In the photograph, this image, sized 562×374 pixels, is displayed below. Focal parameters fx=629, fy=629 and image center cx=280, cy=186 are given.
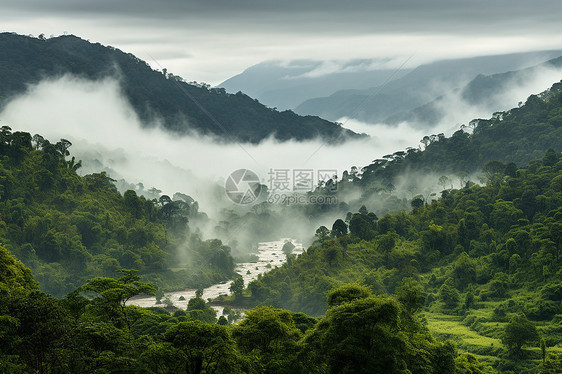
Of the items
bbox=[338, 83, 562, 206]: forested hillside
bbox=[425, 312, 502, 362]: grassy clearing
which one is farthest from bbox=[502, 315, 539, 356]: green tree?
bbox=[338, 83, 562, 206]: forested hillside

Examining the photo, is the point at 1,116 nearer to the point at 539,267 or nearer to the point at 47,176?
the point at 47,176

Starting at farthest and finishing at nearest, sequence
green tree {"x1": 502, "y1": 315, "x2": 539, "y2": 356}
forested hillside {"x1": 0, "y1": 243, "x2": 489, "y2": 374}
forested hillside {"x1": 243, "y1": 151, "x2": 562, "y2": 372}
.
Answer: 1. forested hillside {"x1": 243, "y1": 151, "x2": 562, "y2": 372}
2. green tree {"x1": 502, "y1": 315, "x2": 539, "y2": 356}
3. forested hillside {"x1": 0, "y1": 243, "x2": 489, "y2": 374}

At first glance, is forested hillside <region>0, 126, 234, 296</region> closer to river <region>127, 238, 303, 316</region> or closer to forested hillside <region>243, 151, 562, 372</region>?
river <region>127, 238, 303, 316</region>

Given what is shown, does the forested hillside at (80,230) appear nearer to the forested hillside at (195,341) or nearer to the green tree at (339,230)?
the green tree at (339,230)

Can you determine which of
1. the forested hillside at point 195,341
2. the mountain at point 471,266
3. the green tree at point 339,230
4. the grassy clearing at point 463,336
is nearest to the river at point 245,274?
the mountain at point 471,266

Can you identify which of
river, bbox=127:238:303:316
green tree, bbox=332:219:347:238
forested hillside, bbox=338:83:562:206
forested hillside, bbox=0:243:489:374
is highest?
forested hillside, bbox=338:83:562:206

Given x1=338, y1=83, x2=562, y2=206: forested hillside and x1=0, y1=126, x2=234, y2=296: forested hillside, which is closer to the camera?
x1=0, y1=126, x2=234, y2=296: forested hillside

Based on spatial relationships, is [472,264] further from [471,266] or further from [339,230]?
[339,230]
